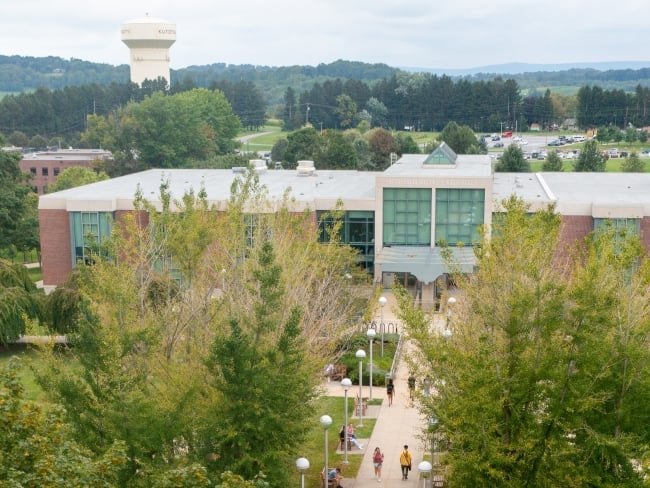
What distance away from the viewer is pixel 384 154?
9650 centimetres

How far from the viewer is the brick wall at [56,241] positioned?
170 feet

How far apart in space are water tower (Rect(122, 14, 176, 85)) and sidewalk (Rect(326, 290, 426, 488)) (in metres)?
121

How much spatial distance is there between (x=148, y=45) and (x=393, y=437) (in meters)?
129

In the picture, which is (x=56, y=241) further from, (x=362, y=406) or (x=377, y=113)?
(x=377, y=113)

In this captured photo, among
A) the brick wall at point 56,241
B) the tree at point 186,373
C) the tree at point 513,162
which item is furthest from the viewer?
the tree at point 513,162

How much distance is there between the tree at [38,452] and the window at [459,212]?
34544mm

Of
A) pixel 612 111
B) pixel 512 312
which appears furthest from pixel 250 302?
pixel 612 111

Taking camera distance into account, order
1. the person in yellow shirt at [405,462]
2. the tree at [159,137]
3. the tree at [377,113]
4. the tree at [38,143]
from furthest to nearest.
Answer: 1. the tree at [377,113]
2. the tree at [38,143]
3. the tree at [159,137]
4. the person in yellow shirt at [405,462]

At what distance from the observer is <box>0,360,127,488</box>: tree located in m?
15.2

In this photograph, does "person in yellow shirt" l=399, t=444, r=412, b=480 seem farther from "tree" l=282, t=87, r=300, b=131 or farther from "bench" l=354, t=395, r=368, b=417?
"tree" l=282, t=87, r=300, b=131

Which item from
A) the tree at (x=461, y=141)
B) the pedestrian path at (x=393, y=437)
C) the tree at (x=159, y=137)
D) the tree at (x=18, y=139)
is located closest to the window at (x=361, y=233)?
the pedestrian path at (x=393, y=437)

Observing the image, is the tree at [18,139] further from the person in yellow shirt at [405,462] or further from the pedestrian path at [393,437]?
the person in yellow shirt at [405,462]

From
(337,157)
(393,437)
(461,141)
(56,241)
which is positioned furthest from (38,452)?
(461,141)

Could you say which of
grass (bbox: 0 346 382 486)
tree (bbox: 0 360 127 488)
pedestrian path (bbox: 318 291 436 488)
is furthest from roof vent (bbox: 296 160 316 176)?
tree (bbox: 0 360 127 488)
